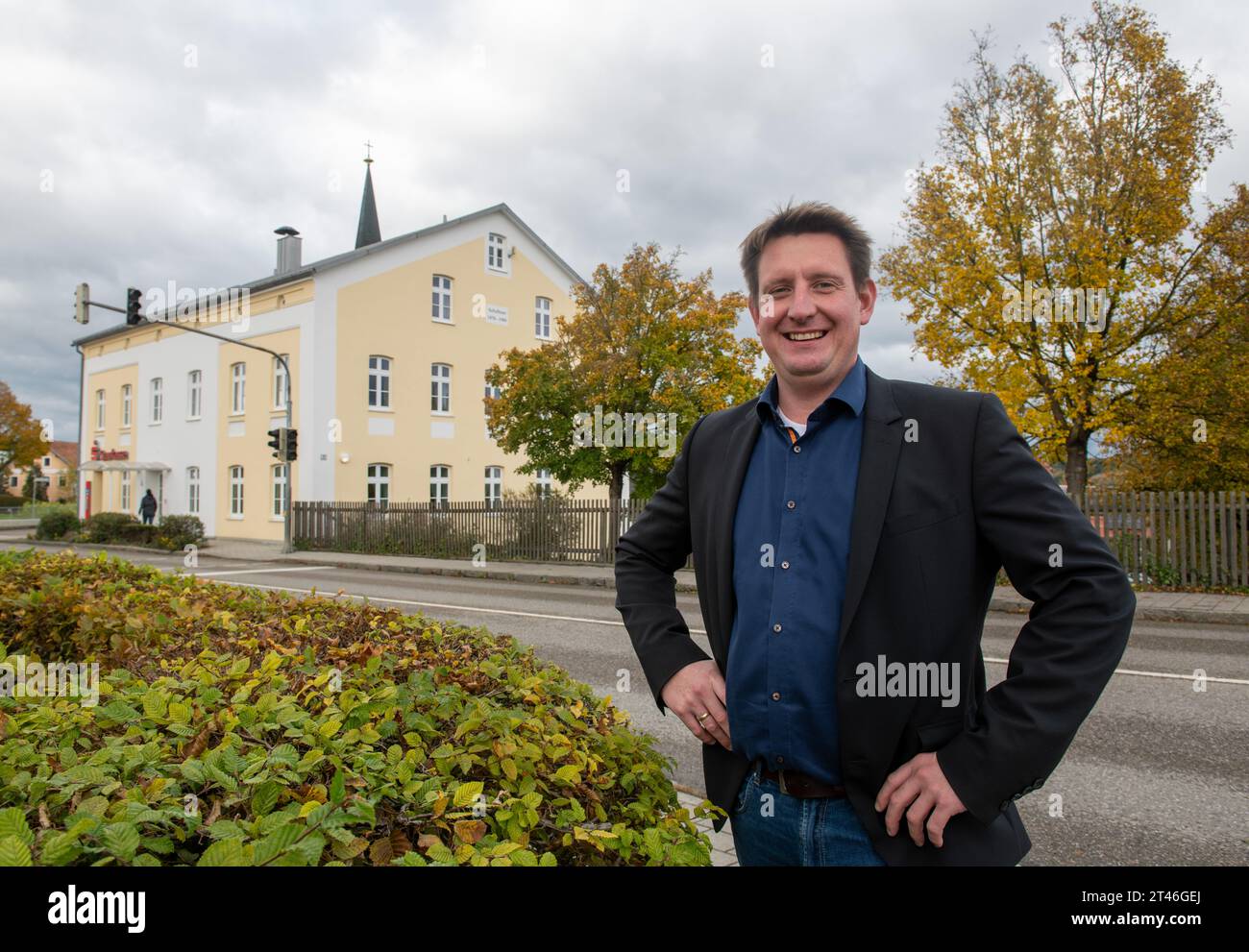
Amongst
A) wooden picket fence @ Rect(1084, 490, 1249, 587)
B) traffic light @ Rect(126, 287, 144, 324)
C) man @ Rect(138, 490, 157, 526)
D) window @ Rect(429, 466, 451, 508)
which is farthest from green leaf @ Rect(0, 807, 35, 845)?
man @ Rect(138, 490, 157, 526)

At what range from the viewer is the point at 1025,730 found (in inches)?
60.9

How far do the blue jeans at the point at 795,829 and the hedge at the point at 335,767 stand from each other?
Answer: 15 centimetres

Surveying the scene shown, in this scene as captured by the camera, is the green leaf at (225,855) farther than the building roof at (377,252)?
No

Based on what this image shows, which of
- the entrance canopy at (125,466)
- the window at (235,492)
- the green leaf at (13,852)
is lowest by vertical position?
the green leaf at (13,852)

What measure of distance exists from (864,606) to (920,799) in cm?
39

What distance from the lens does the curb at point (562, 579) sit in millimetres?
12031

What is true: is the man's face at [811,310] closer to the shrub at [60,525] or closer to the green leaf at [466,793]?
the green leaf at [466,793]

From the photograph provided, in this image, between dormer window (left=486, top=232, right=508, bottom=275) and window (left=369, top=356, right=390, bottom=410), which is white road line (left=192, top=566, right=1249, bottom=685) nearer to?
window (left=369, top=356, right=390, bottom=410)

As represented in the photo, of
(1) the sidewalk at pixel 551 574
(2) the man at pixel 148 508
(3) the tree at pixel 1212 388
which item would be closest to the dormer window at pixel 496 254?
(1) the sidewalk at pixel 551 574

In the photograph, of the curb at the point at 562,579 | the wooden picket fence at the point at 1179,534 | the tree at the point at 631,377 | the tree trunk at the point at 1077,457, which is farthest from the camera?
the tree at the point at 631,377

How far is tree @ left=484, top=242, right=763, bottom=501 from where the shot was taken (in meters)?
19.3

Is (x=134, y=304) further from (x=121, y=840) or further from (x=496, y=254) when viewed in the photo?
(x=121, y=840)

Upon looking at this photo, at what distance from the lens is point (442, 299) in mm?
33125

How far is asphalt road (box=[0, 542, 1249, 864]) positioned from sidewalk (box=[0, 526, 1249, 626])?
1.60 ft
